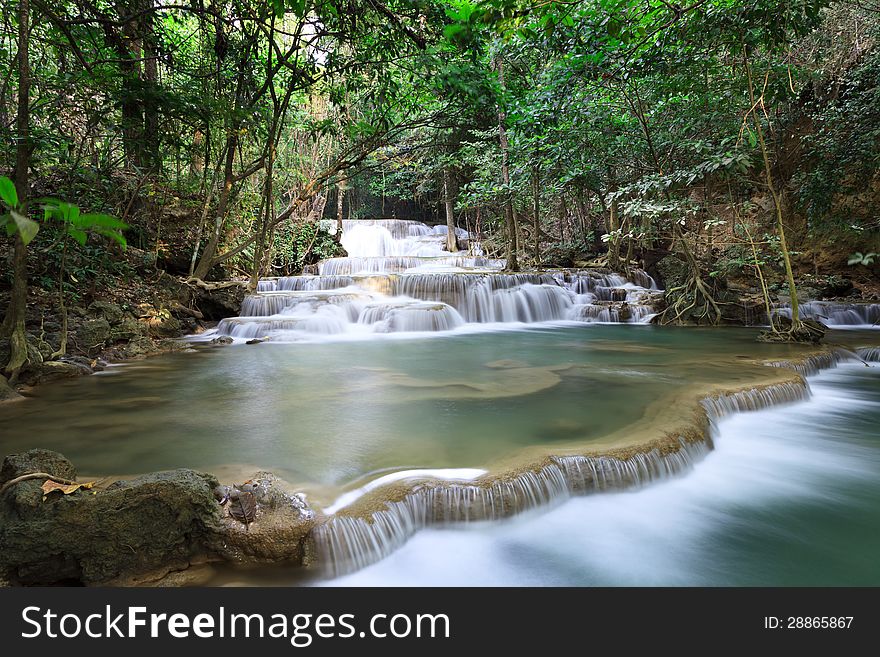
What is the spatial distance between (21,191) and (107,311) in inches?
156

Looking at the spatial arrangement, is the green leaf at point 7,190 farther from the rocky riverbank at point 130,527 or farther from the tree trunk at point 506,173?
the tree trunk at point 506,173

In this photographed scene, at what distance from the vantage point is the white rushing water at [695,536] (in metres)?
2.41

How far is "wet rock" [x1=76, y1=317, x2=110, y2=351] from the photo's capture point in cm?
665

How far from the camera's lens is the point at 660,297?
1217 cm

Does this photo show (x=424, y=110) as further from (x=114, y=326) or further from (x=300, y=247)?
(x=300, y=247)

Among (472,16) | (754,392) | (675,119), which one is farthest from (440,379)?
(675,119)

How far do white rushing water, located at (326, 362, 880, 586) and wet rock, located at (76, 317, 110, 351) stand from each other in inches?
258

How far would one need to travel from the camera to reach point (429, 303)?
11922 millimetres

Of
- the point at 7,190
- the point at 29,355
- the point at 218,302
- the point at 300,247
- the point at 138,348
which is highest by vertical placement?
the point at 300,247

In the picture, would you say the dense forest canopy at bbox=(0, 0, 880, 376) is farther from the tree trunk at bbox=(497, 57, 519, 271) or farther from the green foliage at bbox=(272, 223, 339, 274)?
the green foliage at bbox=(272, 223, 339, 274)

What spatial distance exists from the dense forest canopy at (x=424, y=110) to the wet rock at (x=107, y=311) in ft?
1.23

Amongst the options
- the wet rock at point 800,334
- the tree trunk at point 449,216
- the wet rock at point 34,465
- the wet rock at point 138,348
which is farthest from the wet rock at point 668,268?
the wet rock at point 34,465

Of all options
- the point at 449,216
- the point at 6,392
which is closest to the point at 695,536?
the point at 6,392

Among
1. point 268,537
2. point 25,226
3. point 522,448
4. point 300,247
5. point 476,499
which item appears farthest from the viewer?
point 300,247
